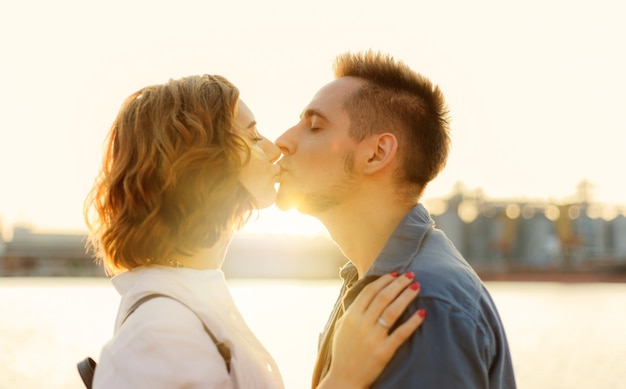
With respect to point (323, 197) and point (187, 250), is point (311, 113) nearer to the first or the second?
point (323, 197)

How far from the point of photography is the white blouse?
68.0 inches

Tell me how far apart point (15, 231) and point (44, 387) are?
55.3 meters

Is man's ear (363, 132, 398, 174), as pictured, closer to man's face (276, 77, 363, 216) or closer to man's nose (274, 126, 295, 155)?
man's face (276, 77, 363, 216)

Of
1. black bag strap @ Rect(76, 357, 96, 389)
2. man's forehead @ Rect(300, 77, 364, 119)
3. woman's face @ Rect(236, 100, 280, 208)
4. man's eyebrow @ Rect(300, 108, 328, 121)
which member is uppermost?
man's forehead @ Rect(300, 77, 364, 119)

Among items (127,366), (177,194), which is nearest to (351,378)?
(127,366)

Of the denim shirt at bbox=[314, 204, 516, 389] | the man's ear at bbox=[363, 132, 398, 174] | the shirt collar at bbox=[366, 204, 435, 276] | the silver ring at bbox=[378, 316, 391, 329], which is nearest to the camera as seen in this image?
the denim shirt at bbox=[314, 204, 516, 389]

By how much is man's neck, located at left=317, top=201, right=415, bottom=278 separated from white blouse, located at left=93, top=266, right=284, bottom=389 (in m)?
0.43

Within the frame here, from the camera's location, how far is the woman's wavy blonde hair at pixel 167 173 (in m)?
1.99

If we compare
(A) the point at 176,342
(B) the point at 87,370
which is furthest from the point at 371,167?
(B) the point at 87,370

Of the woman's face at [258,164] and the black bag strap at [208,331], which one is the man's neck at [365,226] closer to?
the woman's face at [258,164]

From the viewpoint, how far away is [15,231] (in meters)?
65.9

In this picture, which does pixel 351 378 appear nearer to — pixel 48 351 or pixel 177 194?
pixel 177 194

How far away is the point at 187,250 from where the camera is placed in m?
2.06

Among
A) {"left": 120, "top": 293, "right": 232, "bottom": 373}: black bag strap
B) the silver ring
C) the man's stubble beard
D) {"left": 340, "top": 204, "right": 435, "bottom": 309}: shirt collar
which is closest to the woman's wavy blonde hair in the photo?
{"left": 120, "top": 293, "right": 232, "bottom": 373}: black bag strap
